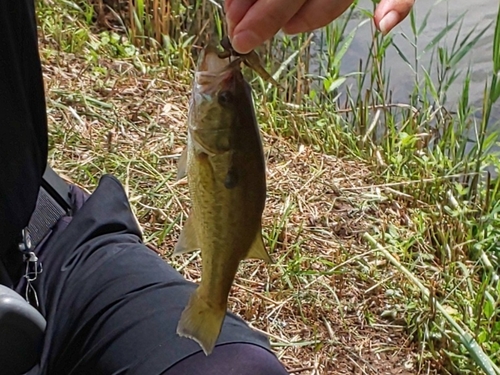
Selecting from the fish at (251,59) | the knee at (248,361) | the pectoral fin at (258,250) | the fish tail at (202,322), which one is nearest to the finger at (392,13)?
the fish at (251,59)

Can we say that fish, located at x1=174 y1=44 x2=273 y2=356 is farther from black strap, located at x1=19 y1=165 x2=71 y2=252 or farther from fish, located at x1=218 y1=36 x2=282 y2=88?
black strap, located at x1=19 y1=165 x2=71 y2=252

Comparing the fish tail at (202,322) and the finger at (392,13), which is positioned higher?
the finger at (392,13)

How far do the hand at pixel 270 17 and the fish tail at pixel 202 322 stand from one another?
1.35 ft

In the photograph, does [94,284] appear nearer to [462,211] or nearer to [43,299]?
[43,299]

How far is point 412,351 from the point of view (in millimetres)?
2348

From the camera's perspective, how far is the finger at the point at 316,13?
104cm

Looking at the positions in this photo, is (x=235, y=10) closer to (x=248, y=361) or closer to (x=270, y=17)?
(x=270, y=17)

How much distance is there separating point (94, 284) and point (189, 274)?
0.78 meters

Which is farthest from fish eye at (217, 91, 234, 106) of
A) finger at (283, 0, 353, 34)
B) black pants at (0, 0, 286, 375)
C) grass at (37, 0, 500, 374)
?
grass at (37, 0, 500, 374)

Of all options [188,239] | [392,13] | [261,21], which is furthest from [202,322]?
[392,13]

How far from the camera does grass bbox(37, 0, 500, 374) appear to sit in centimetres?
235

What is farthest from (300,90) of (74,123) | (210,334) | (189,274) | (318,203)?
(210,334)

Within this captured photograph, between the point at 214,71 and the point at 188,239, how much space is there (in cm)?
28

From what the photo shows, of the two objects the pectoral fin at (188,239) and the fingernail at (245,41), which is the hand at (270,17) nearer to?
the fingernail at (245,41)
